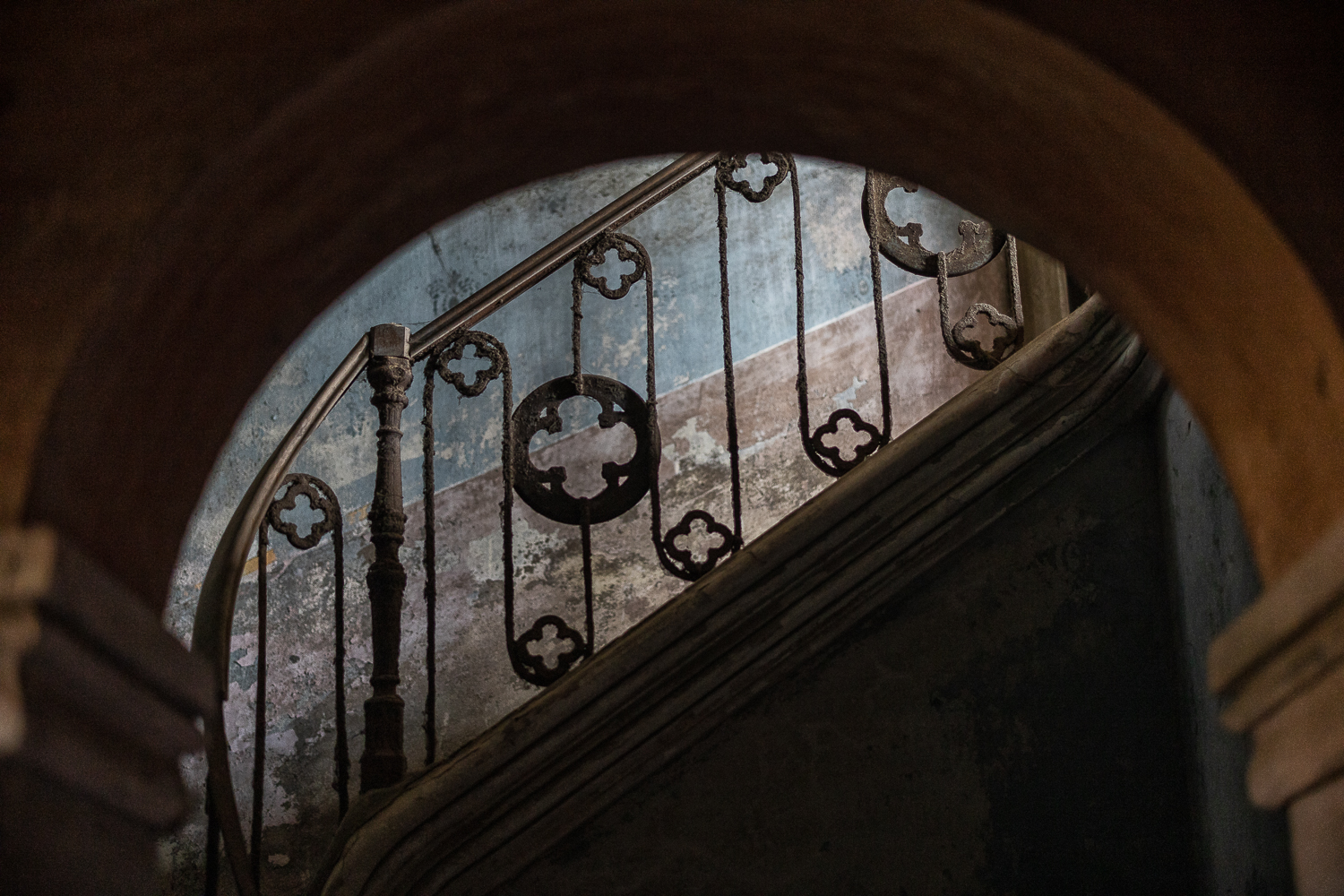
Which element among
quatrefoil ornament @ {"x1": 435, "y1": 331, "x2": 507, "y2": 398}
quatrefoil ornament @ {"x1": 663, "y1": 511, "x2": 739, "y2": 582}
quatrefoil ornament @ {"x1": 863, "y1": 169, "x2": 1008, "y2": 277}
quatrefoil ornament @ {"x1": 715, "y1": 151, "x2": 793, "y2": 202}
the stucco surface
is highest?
quatrefoil ornament @ {"x1": 715, "y1": 151, "x2": 793, "y2": 202}

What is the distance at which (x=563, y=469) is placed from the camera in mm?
3197

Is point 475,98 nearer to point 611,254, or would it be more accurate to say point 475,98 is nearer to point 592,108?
point 592,108

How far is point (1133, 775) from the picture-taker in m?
2.91

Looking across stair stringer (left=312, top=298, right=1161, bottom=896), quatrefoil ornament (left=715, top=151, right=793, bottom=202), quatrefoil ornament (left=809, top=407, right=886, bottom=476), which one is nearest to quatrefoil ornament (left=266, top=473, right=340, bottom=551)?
stair stringer (left=312, top=298, right=1161, bottom=896)

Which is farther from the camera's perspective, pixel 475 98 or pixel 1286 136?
pixel 475 98

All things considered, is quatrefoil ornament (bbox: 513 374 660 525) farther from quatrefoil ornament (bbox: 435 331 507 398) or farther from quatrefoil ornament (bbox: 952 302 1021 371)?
quatrefoil ornament (bbox: 952 302 1021 371)

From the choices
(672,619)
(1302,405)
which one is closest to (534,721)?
(672,619)

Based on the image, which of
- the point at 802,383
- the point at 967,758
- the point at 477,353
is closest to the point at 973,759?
the point at 967,758

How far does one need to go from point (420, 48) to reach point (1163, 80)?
0.94 metres

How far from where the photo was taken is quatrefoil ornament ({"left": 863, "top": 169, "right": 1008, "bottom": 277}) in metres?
3.41

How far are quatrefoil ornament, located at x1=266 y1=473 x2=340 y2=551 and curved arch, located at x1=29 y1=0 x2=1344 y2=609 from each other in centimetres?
140

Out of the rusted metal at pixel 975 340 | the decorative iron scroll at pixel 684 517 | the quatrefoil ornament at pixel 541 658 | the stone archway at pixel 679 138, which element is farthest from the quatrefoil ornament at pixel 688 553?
the stone archway at pixel 679 138

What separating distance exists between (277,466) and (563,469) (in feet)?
2.34

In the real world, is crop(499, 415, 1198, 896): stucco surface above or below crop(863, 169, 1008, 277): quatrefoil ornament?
below
